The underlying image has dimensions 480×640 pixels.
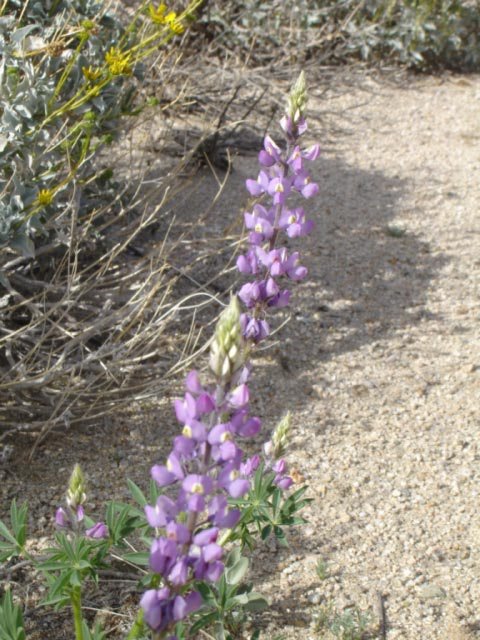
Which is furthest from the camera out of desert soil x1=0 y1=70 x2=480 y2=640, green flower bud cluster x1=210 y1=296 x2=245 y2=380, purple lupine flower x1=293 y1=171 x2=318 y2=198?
desert soil x1=0 y1=70 x2=480 y2=640

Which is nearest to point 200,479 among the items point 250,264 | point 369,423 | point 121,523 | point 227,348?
point 227,348

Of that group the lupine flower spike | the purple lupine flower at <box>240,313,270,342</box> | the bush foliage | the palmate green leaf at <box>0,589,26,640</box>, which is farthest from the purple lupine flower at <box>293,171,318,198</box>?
the bush foliage

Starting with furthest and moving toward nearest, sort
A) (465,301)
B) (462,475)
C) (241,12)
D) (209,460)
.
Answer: (241,12), (465,301), (462,475), (209,460)

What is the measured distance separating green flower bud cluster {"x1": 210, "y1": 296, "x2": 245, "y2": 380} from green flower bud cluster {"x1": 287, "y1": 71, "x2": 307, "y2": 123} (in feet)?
3.09

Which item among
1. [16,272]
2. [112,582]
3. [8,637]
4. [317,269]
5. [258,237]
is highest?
[258,237]

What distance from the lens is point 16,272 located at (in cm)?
337

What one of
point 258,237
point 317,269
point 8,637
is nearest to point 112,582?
point 8,637

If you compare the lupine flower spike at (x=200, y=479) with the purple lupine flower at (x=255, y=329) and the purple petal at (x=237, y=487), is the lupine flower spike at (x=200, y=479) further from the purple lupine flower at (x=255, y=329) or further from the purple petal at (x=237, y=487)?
the purple lupine flower at (x=255, y=329)

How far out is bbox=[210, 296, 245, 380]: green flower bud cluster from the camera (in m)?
1.45

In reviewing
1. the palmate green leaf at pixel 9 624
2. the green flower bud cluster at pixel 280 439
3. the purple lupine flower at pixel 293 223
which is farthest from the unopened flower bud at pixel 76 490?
the purple lupine flower at pixel 293 223

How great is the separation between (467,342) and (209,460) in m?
2.71

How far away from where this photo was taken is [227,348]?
4.78 ft

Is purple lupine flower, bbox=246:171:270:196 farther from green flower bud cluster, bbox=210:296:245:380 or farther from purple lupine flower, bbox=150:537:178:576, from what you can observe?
Answer: purple lupine flower, bbox=150:537:178:576

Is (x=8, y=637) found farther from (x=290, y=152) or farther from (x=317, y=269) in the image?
(x=317, y=269)
